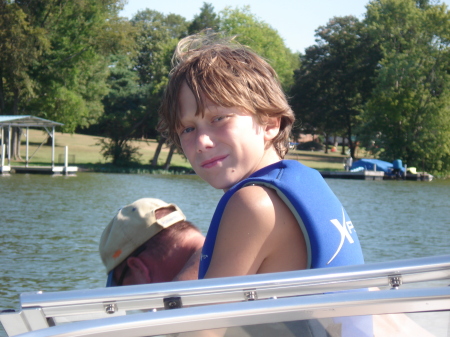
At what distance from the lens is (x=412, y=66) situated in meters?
52.5

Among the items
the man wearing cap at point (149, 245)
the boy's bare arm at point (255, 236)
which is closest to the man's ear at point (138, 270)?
the man wearing cap at point (149, 245)

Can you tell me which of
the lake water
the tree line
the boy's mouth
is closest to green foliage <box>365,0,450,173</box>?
the tree line

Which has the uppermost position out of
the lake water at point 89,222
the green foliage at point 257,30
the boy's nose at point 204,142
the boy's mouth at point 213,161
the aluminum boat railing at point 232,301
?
the green foliage at point 257,30

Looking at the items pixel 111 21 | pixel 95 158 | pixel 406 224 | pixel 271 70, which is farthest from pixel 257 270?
pixel 95 158

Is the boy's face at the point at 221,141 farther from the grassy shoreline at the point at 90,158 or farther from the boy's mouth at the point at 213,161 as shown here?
the grassy shoreline at the point at 90,158

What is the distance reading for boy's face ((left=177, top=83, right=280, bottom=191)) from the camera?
1811mm

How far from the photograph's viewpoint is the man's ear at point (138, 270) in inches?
80.4

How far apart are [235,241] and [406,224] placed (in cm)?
1880

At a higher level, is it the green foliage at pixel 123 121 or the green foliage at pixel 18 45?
the green foliage at pixel 18 45

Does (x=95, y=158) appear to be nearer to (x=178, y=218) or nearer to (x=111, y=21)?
(x=111, y=21)

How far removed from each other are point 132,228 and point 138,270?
0.12 m

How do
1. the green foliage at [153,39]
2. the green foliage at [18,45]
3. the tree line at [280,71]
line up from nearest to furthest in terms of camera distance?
the green foliage at [18,45]
the tree line at [280,71]
the green foliage at [153,39]

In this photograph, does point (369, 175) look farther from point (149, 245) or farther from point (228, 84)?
point (228, 84)

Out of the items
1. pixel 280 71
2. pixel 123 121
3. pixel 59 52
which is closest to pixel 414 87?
pixel 280 71
